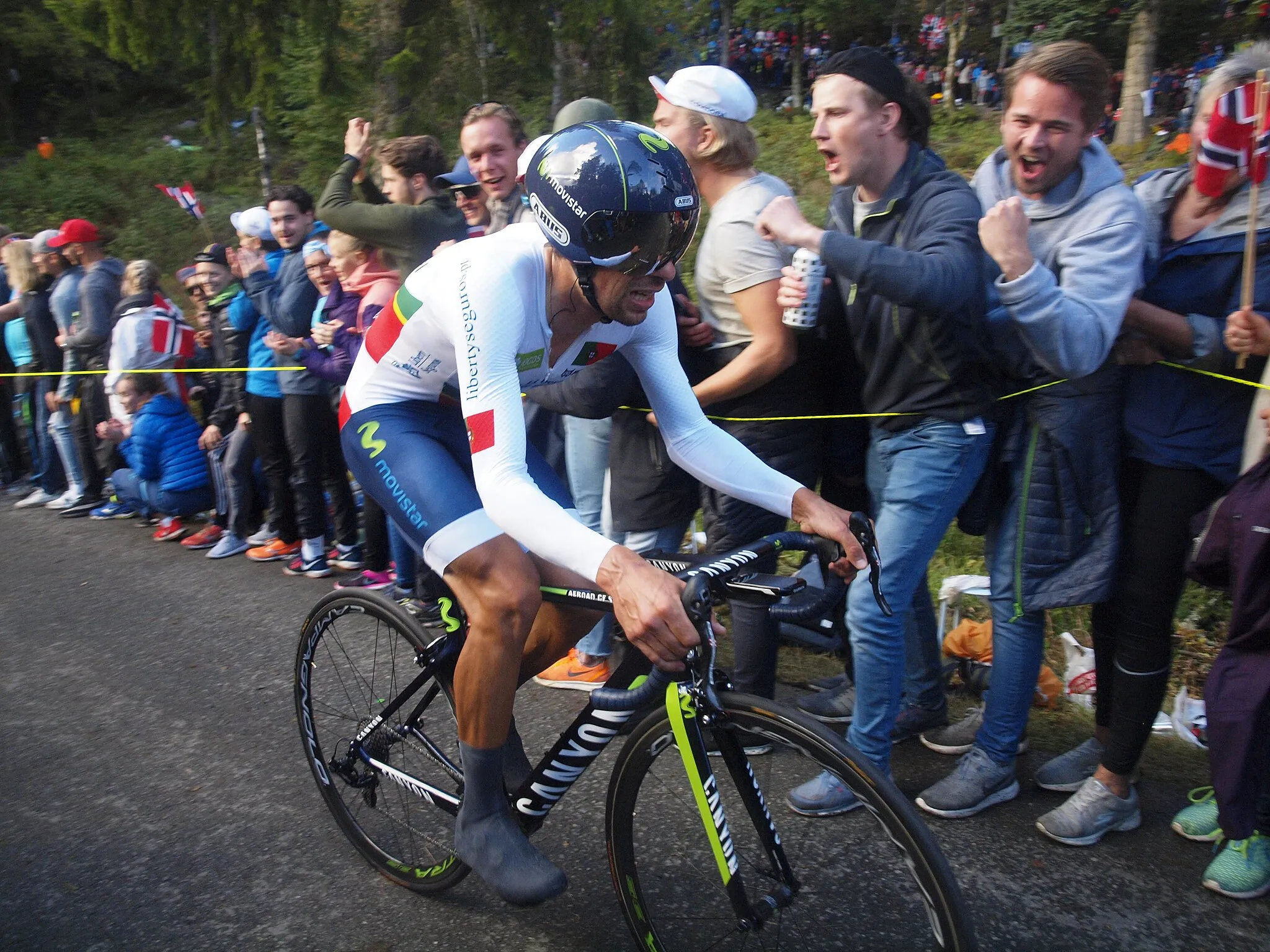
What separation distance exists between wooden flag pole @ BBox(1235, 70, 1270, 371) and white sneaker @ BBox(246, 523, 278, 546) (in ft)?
18.9

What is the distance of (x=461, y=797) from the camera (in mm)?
2920

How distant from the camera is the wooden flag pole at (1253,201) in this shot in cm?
282

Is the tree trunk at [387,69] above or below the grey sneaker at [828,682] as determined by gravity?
above

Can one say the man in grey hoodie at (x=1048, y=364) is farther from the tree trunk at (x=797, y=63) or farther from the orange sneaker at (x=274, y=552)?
the tree trunk at (x=797, y=63)

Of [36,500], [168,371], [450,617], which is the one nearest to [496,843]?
[450,617]

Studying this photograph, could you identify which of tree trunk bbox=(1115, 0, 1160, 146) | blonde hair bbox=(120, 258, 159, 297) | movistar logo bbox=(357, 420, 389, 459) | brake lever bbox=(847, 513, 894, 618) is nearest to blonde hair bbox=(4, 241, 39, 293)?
blonde hair bbox=(120, 258, 159, 297)

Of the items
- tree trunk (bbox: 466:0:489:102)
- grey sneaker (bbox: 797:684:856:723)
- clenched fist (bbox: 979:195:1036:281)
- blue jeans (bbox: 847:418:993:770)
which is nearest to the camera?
clenched fist (bbox: 979:195:1036:281)

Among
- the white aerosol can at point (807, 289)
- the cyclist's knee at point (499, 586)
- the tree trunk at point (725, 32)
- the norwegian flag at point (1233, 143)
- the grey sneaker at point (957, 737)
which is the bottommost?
the grey sneaker at point (957, 737)

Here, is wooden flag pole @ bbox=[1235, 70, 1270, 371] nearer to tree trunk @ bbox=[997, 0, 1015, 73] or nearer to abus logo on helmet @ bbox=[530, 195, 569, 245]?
abus logo on helmet @ bbox=[530, 195, 569, 245]

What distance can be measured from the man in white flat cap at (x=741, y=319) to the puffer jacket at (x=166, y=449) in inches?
185

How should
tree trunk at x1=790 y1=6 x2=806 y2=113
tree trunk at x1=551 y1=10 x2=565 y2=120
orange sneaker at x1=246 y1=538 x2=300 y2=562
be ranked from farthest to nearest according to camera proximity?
tree trunk at x1=790 y1=6 x2=806 y2=113, tree trunk at x1=551 y1=10 x2=565 y2=120, orange sneaker at x1=246 y1=538 x2=300 y2=562

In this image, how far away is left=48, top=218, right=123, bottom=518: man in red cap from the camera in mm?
8055

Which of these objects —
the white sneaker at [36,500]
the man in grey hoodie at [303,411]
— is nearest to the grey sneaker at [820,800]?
the man in grey hoodie at [303,411]

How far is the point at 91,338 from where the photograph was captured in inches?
317
